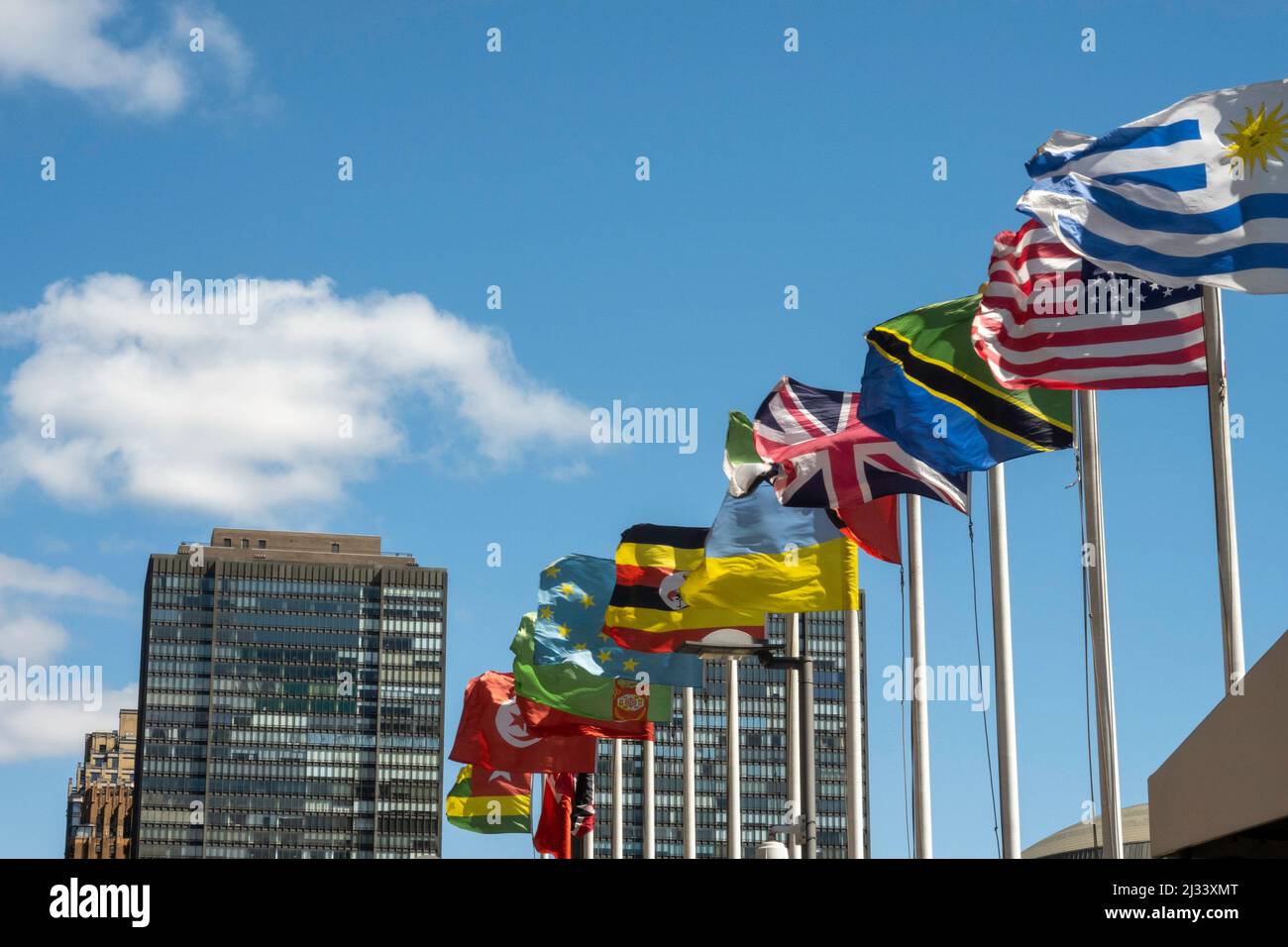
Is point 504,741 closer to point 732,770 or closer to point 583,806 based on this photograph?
point 583,806

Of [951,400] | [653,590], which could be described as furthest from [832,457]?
[653,590]

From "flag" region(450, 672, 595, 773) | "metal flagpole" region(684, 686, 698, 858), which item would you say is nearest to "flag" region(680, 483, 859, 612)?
"metal flagpole" region(684, 686, 698, 858)

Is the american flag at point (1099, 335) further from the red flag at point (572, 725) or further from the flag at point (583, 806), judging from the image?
Result: the flag at point (583, 806)

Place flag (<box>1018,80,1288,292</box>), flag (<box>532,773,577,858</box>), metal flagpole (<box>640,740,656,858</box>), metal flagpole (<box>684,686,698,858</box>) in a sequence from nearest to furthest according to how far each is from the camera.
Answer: flag (<box>1018,80,1288,292</box>)
metal flagpole (<box>684,686,698,858</box>)
metal flagpole (<box>640,740,656,858</box>)
flag (<box>532,773,577,858</box>)

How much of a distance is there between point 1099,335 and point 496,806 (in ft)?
144

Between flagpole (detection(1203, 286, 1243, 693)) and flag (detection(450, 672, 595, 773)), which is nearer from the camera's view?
flagpole (detection(1203, 286, 1243, 693))

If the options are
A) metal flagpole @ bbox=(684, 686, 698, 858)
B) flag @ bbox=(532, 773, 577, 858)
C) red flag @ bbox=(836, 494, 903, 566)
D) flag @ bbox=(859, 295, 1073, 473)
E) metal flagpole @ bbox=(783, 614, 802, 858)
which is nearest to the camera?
flag @ bbox=(859, 295, 1073, 473)

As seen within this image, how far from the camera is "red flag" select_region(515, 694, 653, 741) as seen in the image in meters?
48.4

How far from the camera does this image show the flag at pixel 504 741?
54.7 metres

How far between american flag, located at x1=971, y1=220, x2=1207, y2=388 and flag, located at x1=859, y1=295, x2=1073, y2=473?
2841 millimetres

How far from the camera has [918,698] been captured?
98.8 ft

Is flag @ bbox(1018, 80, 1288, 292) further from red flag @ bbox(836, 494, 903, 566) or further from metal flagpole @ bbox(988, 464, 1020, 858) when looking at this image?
red flag @ bbox(836, 494, 903, 566)
